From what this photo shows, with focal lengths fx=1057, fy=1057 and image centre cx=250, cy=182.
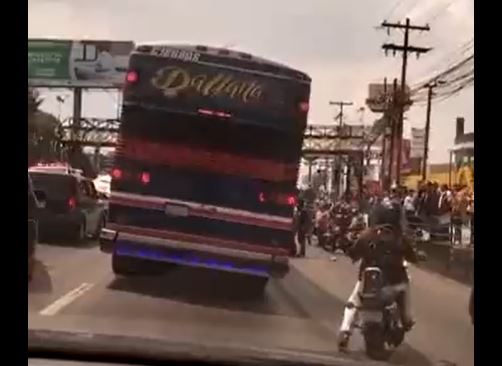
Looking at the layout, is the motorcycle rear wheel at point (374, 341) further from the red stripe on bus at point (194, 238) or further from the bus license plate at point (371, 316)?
the red stripe on bus at point (194, 238)

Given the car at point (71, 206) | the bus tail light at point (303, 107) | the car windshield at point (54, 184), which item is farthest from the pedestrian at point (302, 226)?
the car windshield at point (54, 184)

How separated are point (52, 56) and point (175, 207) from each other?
267 centimetres

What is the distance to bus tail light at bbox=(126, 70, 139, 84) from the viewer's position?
7646 millimetres

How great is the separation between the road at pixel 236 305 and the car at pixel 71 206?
0.16 meters

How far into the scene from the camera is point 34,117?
5.20m

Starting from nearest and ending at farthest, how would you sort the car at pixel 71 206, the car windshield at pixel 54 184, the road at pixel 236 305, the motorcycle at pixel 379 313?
the road at pixel 236 305 → the motorcycle at pixel 379 313 → the car windshield at pixel 54 184 → the car at pixel 71 206

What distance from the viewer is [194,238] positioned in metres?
8.08

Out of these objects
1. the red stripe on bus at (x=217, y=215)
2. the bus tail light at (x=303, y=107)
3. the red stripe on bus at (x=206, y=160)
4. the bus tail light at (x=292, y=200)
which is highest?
the bus tail light at (x=303, y=107)

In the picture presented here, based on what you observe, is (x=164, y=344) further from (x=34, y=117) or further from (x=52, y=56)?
(x=52, y=56)

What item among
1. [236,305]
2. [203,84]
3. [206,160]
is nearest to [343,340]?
[236,305]

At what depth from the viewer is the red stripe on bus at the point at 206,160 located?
313 inches

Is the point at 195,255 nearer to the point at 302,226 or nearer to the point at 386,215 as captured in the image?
the point at 302,226

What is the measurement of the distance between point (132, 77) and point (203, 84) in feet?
1.75
